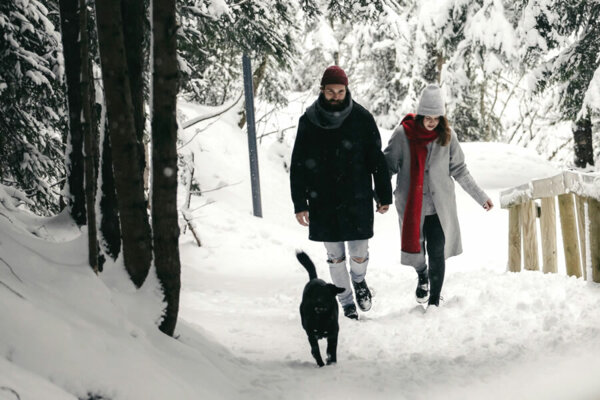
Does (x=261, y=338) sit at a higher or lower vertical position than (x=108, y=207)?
lower

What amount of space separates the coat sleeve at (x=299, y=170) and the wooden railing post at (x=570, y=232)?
96.5 inches

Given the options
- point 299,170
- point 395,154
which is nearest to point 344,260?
point 299,170

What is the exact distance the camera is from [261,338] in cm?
452

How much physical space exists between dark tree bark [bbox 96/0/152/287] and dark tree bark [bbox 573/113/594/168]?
12.8 m

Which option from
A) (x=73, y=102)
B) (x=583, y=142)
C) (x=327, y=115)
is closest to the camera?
(x=73, y=102)

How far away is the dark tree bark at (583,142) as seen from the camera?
44.1 feet

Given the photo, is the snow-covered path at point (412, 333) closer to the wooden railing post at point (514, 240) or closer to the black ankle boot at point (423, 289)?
the black ankle boot at point (423, 289)

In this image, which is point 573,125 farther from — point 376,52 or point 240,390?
point 240,390

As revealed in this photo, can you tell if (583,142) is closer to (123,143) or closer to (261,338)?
(261,338)

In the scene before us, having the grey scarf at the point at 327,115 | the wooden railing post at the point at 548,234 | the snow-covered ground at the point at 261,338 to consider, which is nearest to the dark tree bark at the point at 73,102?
the snow-covered ground at the point at 261,338

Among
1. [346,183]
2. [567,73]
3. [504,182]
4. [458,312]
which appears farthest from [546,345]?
[504,182]

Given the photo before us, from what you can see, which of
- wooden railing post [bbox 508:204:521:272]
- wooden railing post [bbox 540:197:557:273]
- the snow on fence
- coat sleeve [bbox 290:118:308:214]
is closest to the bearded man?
coat sleeve [bbox 290:118:308:214]

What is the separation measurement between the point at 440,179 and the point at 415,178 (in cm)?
23

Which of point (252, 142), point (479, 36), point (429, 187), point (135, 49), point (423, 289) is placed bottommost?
point (423, 289)
